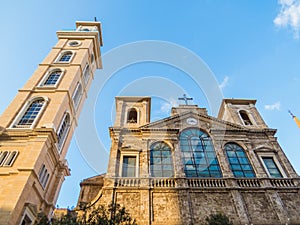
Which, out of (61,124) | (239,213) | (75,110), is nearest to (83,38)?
(75,110)

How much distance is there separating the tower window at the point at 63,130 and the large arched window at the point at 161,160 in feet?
22.5

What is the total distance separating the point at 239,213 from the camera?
1332cm

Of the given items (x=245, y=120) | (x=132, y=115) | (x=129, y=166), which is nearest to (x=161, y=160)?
(x=129, y=166)

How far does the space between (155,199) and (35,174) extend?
689 centimetres

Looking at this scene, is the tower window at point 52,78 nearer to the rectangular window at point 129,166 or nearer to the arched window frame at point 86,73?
the arched window frame at point 86,73

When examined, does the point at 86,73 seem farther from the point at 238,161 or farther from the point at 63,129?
the point at 238,161

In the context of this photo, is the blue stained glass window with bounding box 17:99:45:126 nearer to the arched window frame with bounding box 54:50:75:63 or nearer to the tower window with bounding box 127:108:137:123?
the arched window frame with bounding box 54:50:75:63

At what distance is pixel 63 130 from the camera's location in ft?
61.5

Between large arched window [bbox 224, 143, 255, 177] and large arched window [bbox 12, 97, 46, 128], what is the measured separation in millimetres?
13910

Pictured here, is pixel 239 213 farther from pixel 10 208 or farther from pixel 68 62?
pixel 68 62

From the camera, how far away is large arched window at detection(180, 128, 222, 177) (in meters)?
16.0

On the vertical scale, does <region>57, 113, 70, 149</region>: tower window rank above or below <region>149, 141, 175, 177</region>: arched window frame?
above

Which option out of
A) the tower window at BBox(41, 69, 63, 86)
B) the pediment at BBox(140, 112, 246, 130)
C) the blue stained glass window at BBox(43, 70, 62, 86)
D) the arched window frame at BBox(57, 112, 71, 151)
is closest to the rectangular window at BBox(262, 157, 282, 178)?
the pediment at BBox(140, 112, 246, 130)

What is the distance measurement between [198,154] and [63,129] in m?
10.6
